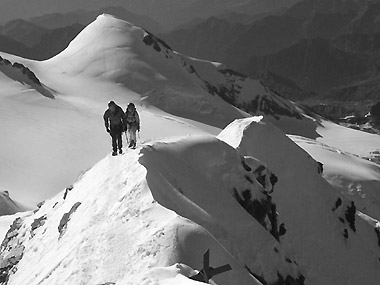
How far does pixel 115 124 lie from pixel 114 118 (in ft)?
0.84

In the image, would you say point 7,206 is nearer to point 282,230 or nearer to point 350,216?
point 282,230

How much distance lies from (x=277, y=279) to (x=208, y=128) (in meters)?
61.0

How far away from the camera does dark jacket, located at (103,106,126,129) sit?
22.3m

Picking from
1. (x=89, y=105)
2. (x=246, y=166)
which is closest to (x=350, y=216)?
(x=246, y=166)

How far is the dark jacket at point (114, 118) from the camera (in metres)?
22.3

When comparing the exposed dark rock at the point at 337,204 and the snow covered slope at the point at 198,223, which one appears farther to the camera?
the exposed dark rock at the point at 337,204

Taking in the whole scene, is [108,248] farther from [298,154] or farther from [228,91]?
[228,91]

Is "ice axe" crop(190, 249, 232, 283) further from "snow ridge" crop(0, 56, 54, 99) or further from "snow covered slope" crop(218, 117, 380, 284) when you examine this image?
"snow ridge" crop(0, 56, 54, 99)

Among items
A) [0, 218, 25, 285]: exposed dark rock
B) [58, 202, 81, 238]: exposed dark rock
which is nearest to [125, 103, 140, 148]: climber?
[58, 202, 81, 238]: exposed dark rock

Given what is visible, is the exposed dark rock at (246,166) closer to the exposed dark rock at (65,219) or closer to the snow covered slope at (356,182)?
the exposed dark rock at (65,219)

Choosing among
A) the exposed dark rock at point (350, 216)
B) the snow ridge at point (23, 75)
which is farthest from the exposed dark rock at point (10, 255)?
the snow ridge at point (23, 75)

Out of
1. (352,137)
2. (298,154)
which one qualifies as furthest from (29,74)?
(352,137)

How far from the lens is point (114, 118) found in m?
22.5

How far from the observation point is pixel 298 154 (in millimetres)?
29672
